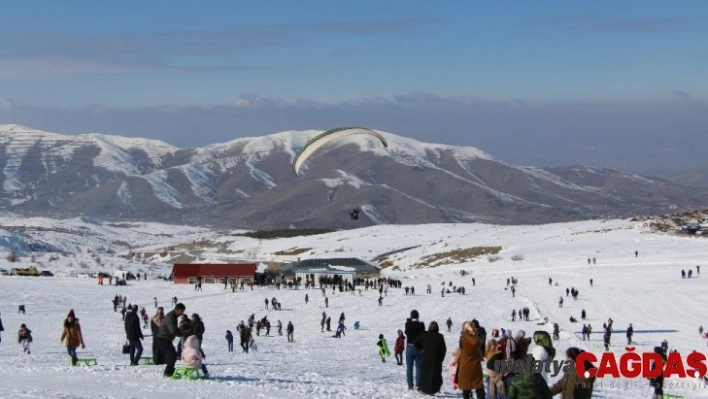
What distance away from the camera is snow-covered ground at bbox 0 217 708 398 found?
1677 centimetres

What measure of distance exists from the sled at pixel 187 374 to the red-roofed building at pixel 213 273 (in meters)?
51.1

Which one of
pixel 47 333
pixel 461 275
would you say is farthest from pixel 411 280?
pixel 47 333

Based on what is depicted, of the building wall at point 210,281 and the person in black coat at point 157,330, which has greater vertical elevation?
the building wall at point 210,281

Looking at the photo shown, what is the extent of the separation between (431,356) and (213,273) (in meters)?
56.4

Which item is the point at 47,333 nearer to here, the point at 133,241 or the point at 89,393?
the point at 89,393

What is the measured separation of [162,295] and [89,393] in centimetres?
4065

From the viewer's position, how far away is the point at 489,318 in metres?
43.6

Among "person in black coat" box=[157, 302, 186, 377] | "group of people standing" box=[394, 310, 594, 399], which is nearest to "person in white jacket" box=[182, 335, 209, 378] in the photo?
"person in black coat" box=[157, 302, 186, 377]

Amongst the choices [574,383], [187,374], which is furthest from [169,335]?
[574,383]

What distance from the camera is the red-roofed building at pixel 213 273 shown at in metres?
68.8

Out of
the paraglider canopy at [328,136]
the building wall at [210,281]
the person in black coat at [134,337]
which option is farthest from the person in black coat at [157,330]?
the building wall at [210,281]

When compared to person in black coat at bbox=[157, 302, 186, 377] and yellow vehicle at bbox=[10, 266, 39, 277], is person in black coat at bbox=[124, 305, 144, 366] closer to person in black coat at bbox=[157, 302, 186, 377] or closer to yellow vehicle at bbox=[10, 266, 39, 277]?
person in black coat at bbox=[157, 302, 186, 377]

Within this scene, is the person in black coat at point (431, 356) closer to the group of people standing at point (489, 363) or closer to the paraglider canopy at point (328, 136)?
the group of people standing at point (489, 363)

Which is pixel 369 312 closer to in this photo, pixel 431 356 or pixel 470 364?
pixel 431 356
